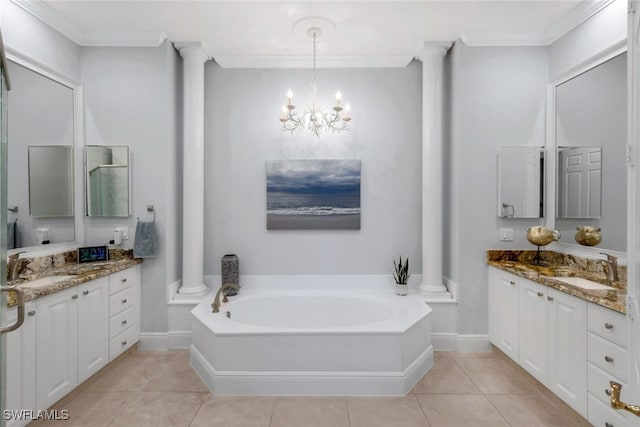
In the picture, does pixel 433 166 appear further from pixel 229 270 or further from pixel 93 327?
pixel 93 327

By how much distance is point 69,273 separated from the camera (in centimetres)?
250

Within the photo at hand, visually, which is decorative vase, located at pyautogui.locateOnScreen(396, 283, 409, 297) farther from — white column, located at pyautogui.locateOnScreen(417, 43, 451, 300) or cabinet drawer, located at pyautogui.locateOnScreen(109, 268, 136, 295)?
cabinet drawer, located at pyautogui.locateOnScreen(109, 268, 136, 295)

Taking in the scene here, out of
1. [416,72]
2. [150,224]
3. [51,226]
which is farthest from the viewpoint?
[416,72]

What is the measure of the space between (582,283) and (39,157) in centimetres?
421

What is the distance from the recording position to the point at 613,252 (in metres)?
2.41

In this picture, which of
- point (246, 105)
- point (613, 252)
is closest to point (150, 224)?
point (246, 105)

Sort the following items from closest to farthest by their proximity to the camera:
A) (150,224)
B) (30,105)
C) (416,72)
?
(30,105), (150,224), (416,72)

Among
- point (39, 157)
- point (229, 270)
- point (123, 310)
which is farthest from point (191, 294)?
point (39, 157)

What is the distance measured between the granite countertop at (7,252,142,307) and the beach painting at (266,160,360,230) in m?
1.42

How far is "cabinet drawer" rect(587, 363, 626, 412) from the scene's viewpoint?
1.81m

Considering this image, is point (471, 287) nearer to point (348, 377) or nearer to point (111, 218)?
point (348, 377)

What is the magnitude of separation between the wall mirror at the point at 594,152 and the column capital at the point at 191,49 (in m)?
3.38

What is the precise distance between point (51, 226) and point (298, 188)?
2194mm

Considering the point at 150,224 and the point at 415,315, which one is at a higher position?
the point at 150,224
